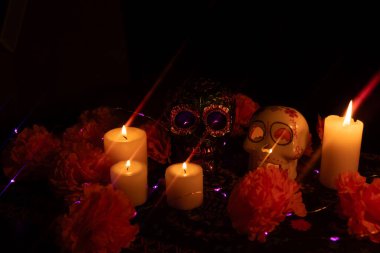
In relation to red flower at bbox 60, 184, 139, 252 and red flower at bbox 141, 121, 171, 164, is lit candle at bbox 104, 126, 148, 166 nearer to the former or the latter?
red flower at bbox 141, 121, 171, 164

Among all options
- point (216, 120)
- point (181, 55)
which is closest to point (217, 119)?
point (216, 120)

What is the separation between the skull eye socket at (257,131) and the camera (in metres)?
0.87

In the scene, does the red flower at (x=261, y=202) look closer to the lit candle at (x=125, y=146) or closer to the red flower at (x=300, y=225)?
the red flower at (x=300, y=225)

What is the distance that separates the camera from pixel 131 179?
0.80 m

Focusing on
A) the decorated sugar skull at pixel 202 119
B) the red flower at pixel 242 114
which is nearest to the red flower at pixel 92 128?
the decorated sugar skull at pixel 202 119

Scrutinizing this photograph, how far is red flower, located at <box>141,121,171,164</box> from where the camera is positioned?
0.97m

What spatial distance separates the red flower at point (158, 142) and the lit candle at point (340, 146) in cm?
33

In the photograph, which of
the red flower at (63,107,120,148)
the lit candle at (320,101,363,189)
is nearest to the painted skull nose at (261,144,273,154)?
the lit candle at (320,101,363,189)

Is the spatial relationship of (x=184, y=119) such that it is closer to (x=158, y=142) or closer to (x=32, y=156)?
(x=158, y=142)

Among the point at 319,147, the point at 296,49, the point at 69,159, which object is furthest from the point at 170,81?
the point at 69,159

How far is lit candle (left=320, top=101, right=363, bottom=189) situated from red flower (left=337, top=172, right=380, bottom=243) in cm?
11

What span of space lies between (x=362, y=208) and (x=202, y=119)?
1.14 ft

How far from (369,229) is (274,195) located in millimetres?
160

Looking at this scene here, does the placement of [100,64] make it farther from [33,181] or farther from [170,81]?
[33,181]
